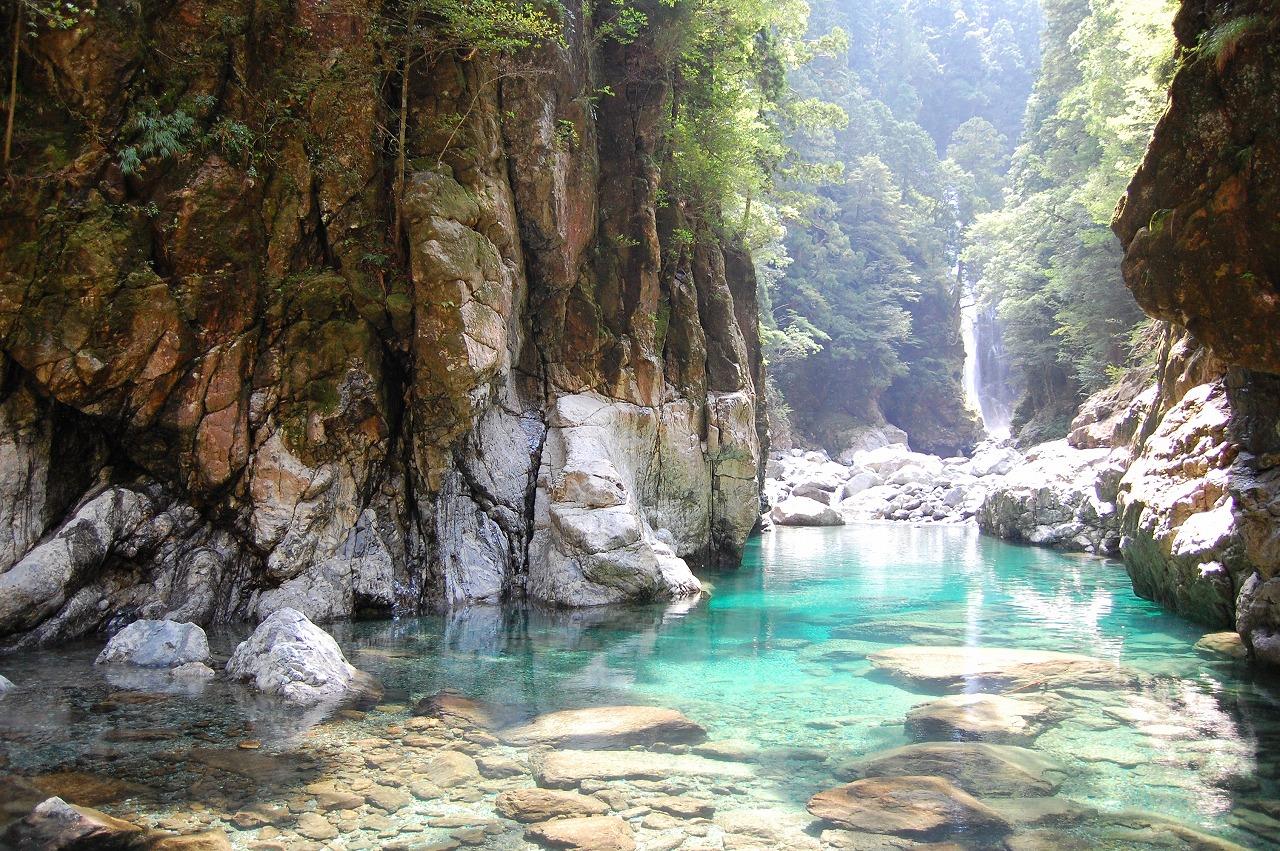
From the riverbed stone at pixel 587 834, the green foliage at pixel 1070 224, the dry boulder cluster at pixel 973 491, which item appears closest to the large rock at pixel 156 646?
the riverbed stone at pixel 587 834

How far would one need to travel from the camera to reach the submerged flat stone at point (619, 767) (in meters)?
4.72

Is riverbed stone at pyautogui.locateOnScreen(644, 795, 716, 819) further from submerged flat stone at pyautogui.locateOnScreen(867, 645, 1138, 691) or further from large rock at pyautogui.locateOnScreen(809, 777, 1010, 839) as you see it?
submerged flat stone at pyautogui.locateOnScreen(867, 645, 1138, 691)

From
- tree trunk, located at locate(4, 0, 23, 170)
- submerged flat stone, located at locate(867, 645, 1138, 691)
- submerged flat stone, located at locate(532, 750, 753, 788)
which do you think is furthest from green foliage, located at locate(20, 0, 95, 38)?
submerged flat stone, located at locate(867, 645, 1138, 691)

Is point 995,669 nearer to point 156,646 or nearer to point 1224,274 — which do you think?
point 1224,274

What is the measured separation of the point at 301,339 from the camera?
9.87 metres

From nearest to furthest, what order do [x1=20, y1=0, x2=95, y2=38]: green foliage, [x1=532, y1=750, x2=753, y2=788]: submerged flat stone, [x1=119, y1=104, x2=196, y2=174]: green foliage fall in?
[x1=532, y1=750, x2=753, y2=788]: submerged flat stone → [x1=20, y1=0, x2=95, y2=38]: green foliage → [x1=119, y1=104, x2=196, y2=174]: green foliage

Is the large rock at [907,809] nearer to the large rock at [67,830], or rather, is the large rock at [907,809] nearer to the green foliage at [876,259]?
the large rock at [67,830]

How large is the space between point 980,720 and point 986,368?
173 feet

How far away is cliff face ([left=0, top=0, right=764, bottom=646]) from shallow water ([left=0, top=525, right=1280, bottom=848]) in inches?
39.3

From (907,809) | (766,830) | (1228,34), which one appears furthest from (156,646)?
(1228,34)

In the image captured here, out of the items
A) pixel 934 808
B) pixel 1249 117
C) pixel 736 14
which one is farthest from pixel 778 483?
pixel 934 808

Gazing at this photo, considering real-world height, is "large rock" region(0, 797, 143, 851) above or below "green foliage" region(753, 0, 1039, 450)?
below

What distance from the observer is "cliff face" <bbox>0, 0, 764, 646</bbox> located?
8.20m

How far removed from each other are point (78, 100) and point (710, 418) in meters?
11.1
